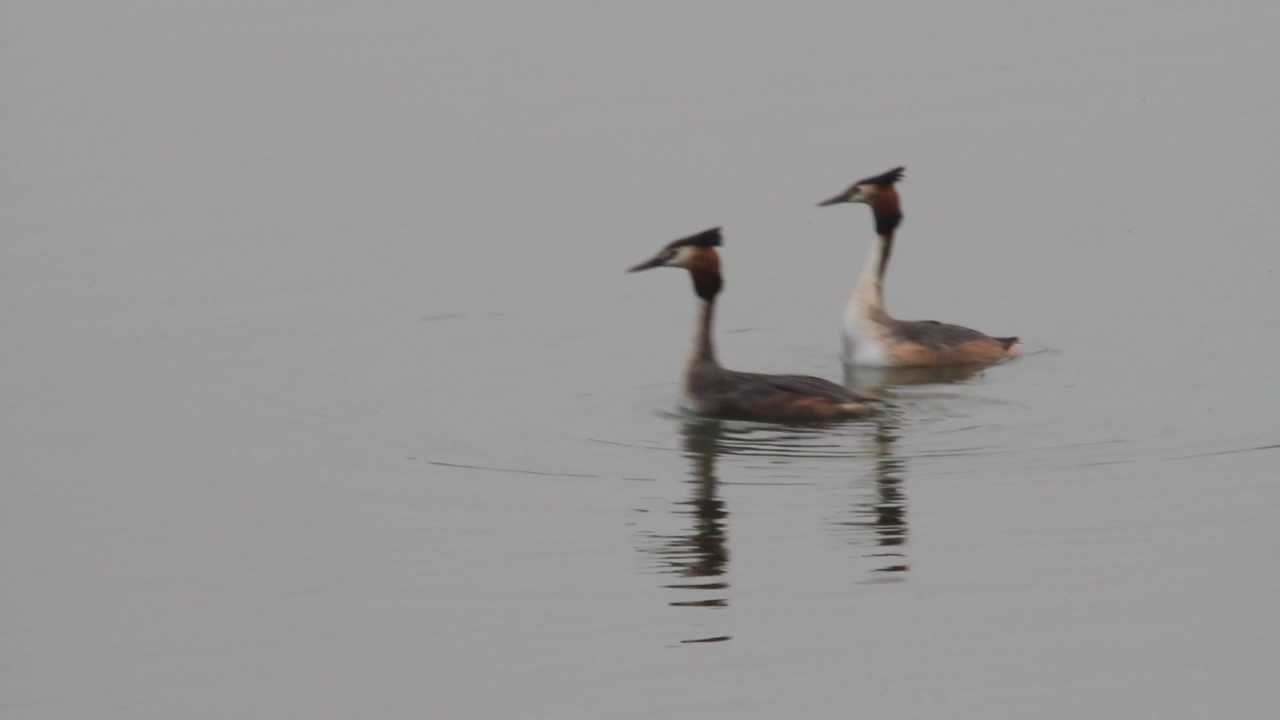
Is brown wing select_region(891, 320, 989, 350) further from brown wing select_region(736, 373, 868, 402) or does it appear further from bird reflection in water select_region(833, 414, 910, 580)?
bird reflection in water select_region(833, 414, 910, 580)

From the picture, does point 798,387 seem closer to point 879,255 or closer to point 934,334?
point 934,334

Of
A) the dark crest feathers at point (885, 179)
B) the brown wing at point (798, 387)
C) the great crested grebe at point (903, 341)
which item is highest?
the dark crest feathers at point (885, 179)

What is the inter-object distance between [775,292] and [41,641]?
7423 mm

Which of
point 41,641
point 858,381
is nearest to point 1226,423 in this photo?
point 858,381

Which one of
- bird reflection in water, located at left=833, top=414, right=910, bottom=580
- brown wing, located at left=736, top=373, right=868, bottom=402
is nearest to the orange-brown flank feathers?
brown wing, located at left=736, top=373, right=868, bottom=402

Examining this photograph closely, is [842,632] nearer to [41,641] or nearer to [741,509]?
[741,509]

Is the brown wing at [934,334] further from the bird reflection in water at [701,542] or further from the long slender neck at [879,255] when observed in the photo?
Answer: the bird reflection in water at [701,542]

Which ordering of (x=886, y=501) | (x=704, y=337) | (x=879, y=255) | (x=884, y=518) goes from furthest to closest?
1. (x=879, y=255)
2. (x=704, y=337)
3. (x=886, y=501)
4. (x=884, y=518)

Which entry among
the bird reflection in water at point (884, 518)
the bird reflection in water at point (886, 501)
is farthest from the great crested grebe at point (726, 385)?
the bird reflection in water at point (884, 518)

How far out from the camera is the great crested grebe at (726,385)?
13.0 meters

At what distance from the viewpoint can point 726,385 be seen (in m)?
13.2

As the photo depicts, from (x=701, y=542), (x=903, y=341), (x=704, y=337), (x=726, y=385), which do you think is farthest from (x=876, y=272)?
(x=701, y=542)

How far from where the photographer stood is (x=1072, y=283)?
53.2ft

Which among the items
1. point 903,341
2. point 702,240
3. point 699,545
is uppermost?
point 702,240
